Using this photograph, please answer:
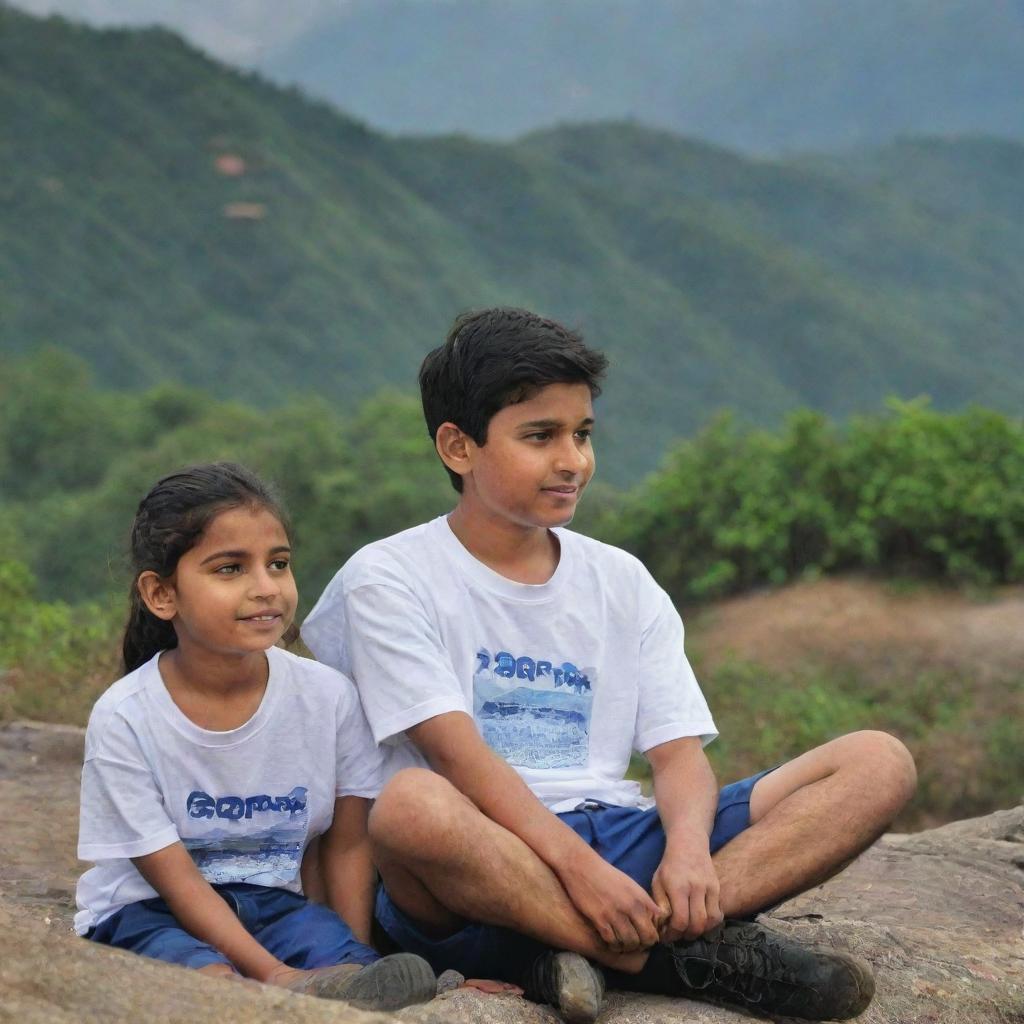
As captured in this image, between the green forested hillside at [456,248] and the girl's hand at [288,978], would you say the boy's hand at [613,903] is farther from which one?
the green forested hillside at [456,248]

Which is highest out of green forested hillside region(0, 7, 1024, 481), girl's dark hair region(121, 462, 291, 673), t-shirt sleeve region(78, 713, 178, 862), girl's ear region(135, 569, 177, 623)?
green forested hillside region(0, 7, 1024, 481)

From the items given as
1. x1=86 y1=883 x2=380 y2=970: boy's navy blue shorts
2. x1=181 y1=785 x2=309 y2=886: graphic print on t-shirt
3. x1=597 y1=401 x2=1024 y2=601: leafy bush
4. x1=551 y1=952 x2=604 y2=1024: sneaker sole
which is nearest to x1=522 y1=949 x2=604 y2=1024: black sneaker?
x1=551 y1=952 x2=604 y2=1024: sneaker sole

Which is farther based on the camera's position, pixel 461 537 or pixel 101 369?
pixel 101 369

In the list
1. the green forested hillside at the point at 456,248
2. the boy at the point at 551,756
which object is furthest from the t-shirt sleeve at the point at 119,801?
the green forested hillside at the point at 456,248

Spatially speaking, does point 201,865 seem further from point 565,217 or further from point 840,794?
point 565,217

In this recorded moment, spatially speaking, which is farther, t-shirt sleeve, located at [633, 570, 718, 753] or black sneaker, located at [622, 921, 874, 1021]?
t-shirt sleeve, located at [633, 570, 718, 753]

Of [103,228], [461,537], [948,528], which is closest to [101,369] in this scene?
[103,228]

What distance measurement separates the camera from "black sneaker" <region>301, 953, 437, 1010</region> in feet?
7.89

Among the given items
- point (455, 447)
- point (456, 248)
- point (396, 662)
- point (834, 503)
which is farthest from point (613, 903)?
point (456, 248)

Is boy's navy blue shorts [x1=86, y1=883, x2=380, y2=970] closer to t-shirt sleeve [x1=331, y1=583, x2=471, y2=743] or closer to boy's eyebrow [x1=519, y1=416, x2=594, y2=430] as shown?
t-shirt sleeve [x1=331, y1=583, x2=471, y2=743]

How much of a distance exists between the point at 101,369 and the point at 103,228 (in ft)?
7.99

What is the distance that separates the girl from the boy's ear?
15.0 inches

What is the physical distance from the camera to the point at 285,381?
2078 cm

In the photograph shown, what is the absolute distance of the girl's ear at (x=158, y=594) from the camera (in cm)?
285
